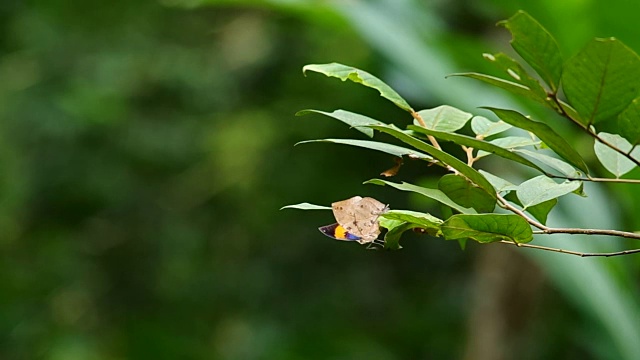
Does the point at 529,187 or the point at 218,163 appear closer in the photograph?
the point at 529,187

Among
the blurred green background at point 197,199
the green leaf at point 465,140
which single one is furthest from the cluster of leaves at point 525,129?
the blurred green background at point 197,199

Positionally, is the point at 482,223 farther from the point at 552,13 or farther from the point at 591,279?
the point at 552,13

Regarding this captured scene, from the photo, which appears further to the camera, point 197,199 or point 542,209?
point 197,199

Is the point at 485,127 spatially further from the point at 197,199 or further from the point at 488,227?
the point at 197,199

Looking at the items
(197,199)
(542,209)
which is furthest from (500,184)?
(197,199)

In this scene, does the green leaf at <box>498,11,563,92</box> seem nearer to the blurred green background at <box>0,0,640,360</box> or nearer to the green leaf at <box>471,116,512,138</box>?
the green leaf at <box>471,116,512,138</box>

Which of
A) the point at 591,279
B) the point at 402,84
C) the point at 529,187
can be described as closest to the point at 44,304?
the point at 402,84

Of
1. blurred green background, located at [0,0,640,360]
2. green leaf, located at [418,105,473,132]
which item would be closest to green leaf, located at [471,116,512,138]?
green leaf, located at [418,105,473,132]
